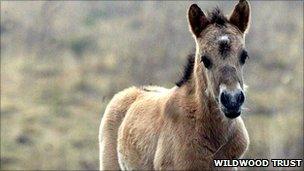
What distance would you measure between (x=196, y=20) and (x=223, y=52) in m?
0.59

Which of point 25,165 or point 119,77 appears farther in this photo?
point 119,77

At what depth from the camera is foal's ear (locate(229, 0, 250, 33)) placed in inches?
280

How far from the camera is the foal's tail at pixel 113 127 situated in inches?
345

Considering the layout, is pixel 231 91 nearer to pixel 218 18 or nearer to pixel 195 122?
pixel 195 122

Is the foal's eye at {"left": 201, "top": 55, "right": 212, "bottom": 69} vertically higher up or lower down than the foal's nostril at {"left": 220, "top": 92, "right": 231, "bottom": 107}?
higher up

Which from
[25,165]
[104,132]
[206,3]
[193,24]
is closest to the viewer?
[193,24]

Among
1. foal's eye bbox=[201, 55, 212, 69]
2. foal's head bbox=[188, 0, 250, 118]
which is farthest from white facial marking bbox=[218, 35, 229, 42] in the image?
foal's eye bbox=[201, 55, 212, 69]

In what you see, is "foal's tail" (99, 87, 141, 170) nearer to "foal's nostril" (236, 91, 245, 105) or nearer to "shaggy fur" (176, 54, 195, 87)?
"shaggy fur" (176, 54, 195, 87)

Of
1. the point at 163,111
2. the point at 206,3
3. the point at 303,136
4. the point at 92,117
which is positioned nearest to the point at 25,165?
the point at 92,117

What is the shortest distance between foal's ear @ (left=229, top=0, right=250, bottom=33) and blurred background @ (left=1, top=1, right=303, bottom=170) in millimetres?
9153

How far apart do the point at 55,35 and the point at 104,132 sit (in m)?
18.4

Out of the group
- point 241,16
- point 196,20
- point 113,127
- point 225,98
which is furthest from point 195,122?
point 113,127

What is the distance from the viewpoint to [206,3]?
2548cm

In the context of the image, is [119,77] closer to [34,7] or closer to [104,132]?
[34,7]
